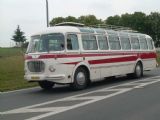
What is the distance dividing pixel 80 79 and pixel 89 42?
6.46 ft

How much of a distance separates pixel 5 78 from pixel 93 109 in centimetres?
1254

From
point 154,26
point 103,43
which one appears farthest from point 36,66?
point 154,26

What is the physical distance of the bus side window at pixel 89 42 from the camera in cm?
1823

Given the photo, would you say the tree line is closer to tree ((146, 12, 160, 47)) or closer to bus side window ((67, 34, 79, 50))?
tree ((146, 12, 160, 47))

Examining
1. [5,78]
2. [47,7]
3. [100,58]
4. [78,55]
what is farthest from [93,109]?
[47,7]

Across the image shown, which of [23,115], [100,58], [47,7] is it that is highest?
[47,7]

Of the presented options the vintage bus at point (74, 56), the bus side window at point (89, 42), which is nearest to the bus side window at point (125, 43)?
the vintage bus at point (74, 56)

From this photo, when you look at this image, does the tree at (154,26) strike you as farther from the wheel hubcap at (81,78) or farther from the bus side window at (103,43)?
the wheel hubcap at (81,78)

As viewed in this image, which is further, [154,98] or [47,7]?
[47,7]

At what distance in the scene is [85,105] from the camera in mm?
12695

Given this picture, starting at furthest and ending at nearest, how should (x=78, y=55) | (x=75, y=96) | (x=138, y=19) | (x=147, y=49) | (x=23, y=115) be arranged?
1. (x=138, y=19)
2. (x=147, y=49)
3. (x=78, y=55)
4. (x=75, y=96)
5. (x=23, y=115)

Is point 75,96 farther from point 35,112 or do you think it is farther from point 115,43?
point 115,43

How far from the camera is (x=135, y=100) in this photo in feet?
44.5

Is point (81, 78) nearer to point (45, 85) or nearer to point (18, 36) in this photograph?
point (45, 85)
